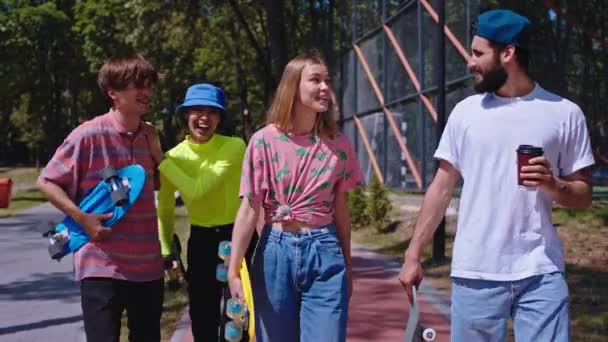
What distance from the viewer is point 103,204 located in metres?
3.79

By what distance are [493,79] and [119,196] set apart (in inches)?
65.0

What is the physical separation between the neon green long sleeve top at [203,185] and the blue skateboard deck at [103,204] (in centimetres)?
101

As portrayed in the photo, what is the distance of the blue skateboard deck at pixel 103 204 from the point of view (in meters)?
3.78

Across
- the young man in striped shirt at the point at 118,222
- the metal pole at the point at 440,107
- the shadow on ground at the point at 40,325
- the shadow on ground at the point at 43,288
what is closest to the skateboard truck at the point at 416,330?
the young man in striped shirt at the point at 118,222

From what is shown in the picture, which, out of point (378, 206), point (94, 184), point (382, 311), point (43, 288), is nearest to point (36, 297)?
point (43, 288)

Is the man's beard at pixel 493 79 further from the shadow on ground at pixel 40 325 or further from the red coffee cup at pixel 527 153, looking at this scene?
the shadow on ground at pixel 40 325

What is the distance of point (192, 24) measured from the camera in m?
26.0

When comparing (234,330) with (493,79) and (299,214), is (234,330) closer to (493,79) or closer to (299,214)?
(299,214)

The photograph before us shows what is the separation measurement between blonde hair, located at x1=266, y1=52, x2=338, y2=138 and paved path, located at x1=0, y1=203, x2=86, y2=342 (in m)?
1.22

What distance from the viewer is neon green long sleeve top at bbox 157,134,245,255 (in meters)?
4.91

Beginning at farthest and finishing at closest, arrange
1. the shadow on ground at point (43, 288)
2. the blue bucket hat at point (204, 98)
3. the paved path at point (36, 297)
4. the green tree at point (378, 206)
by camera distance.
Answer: the green tree at point (378, 206) → the shadow on ground at point (43, 288) → the paved path at point (36, 297) → the blue bucket hat at point (204, 98)

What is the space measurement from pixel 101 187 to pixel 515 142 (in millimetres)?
1797

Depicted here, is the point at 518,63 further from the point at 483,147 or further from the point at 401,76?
the point at 401,76

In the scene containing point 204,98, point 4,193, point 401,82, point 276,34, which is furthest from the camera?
point 4,193
